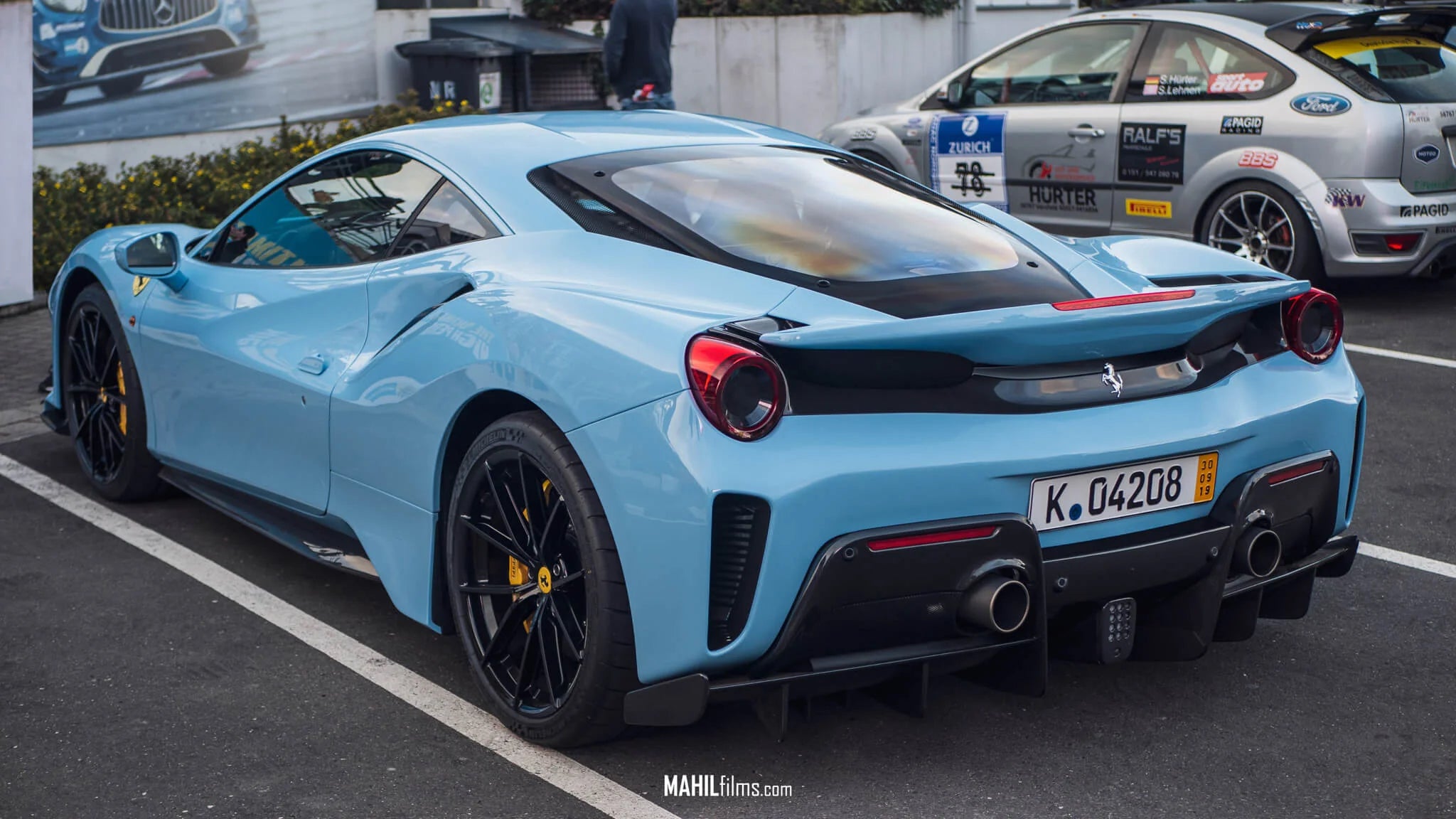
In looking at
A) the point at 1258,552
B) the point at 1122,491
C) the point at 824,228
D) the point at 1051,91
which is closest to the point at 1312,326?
the point at 1258,552

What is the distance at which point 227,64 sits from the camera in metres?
11.9

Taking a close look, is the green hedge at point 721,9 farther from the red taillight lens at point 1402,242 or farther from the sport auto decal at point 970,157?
the red taillight lens at point 1402,242

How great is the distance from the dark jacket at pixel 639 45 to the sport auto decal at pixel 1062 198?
2.82 metres

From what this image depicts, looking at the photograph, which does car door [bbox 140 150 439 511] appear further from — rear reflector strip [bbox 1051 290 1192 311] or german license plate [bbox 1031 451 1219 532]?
german license plate [bbox 1031 451 1219 532]

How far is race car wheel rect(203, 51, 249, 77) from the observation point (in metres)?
11.8

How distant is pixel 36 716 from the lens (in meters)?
3.49

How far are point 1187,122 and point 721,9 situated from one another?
24.6 ft

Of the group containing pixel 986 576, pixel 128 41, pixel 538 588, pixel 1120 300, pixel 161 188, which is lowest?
pixel 538 588

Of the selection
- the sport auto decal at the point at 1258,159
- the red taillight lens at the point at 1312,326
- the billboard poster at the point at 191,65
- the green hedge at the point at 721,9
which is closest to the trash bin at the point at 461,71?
the billboard poster at the point at 191,65

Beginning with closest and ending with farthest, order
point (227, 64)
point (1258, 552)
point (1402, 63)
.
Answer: point (1258, 552) → point (1402, 63) → point (227, 64)

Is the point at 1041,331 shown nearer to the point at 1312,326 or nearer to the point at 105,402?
the point at 1312,326

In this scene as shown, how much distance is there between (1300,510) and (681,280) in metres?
1.41

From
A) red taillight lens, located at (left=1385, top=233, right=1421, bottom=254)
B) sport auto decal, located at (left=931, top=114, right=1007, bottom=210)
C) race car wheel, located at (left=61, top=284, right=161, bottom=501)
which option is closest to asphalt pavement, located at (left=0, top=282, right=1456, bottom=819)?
race car wheel, located at (left=61, top=284, right=161, bottom=501)

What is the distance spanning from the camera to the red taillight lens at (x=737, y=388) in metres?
2.80
